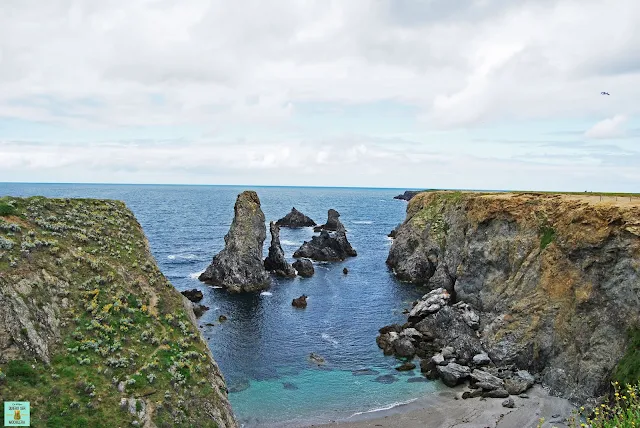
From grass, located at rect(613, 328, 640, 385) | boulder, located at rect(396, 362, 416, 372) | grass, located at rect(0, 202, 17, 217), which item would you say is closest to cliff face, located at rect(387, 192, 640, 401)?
grass, located at rect(613, 328, 640, 385)

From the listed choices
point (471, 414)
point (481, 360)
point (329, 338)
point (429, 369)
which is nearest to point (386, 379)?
point (429, 369)

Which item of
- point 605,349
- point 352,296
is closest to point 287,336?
point 352,296

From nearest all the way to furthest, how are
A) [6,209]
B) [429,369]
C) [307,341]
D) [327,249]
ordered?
[6,209] < [429,369] < [307,341] < [327,249]

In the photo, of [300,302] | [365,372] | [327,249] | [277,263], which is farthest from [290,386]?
[327,249]

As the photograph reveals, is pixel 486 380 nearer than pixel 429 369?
Yes

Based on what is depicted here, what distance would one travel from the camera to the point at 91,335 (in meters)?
30.4

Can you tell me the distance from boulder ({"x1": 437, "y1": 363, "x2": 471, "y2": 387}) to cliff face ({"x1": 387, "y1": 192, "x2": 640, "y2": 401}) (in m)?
4.90

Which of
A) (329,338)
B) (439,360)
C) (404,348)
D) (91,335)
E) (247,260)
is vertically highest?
(91,335)

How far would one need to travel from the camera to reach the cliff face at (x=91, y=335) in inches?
1005

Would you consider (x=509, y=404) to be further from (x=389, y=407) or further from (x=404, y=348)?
(x=404, y=348)

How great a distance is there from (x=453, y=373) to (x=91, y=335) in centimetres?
3347

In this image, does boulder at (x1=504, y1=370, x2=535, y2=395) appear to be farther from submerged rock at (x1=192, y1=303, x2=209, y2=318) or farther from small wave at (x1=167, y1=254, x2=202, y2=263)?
small wave at (x1=167, y1=254, x2=202, y2=263)

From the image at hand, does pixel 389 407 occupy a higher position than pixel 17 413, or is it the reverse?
pixel 17 413

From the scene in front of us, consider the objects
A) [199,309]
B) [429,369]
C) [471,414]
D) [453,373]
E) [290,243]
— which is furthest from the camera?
[290,243]
